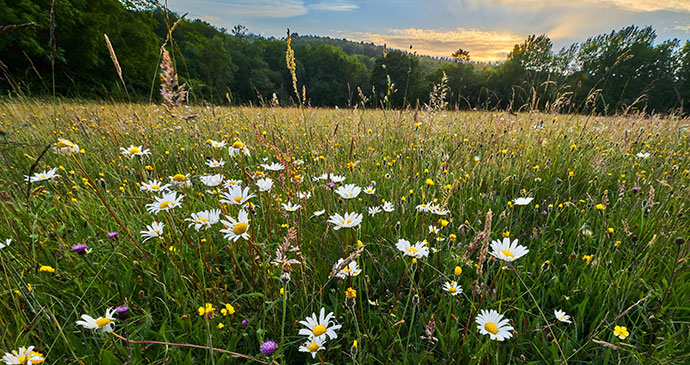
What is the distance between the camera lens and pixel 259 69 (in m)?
46.3

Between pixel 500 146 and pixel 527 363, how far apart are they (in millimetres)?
2379

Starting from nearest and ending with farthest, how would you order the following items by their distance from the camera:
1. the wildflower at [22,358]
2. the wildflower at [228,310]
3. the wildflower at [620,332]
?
the wildflower at [22,358]
the wildflower at [620,332]
the wildflower at [228,310]

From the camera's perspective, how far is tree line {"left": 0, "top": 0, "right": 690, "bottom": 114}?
434cm

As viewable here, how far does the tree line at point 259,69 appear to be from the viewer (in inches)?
171

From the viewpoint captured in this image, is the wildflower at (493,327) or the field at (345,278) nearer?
the wildflower at (493,327)

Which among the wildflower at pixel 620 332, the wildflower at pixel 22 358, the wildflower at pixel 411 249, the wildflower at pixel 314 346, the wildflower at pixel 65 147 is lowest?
the wildflower at pixel 620 332

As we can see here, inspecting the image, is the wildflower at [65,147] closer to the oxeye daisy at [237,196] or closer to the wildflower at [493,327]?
the oxeye daisy at [237,196]

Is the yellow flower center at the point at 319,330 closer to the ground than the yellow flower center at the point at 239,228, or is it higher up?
closer to the ground

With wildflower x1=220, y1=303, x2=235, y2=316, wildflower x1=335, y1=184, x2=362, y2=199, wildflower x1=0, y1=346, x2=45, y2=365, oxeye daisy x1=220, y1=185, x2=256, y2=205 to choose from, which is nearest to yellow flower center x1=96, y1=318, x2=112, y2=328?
wildflower x1=0, y1=346, x2=45, y2=365

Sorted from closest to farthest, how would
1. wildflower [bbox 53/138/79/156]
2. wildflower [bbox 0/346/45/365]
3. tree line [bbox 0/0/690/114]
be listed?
1. wildflower [bbox 0/346/45/365]
2. wildflower [bbox 53/138/79/156]
3. tree line [bbox 0/0/690/114]

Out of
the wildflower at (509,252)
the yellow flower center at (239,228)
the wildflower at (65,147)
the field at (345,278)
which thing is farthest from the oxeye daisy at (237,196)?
the wildflower at (509,252)

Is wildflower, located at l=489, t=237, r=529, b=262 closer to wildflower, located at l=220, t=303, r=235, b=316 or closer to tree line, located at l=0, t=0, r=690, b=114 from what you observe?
wildflower, located at l=220, t=303, r=235, b=316

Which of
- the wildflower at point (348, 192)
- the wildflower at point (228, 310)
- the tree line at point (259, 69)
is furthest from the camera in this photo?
the tree line at point (259, 69)

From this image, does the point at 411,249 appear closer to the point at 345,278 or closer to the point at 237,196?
the point at 345,278
